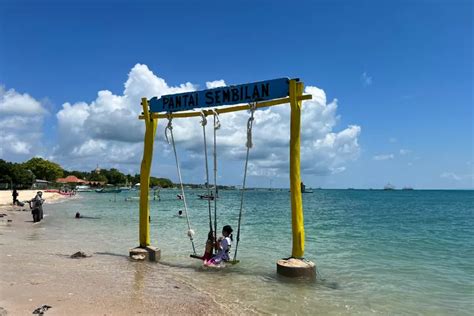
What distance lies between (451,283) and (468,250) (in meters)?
8.51

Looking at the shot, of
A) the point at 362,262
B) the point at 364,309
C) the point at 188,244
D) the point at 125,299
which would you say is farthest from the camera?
the point at 188,244

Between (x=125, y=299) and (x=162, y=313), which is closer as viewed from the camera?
(x=162, y=313)

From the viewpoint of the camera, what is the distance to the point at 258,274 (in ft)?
31.1

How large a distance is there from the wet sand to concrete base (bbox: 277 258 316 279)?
162 cm

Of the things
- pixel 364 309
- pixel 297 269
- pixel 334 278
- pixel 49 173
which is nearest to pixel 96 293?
pixel 297 269

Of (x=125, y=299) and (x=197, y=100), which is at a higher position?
(x=197, y=100)

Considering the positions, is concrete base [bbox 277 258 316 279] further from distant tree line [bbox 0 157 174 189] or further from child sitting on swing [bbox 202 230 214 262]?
distant tree line [bbox 0 157 174 189]

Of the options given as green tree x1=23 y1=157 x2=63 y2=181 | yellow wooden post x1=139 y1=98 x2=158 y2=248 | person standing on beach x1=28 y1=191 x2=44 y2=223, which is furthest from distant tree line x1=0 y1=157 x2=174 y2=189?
yellow wooden post x1=139 y1=98 x2=158 y2=248

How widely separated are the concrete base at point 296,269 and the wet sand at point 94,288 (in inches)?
63.9

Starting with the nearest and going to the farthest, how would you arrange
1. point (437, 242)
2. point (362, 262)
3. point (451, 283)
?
point (451, 283)
point (362, 262)
point (437, 242)

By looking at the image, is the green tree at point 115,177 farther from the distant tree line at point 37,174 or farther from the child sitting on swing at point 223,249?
the child sitting on swing at point 223,249

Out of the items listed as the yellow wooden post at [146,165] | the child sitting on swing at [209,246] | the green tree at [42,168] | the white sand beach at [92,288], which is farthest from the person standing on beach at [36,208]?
the green tree at [42,168]

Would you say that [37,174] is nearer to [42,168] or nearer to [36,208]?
[42,168]

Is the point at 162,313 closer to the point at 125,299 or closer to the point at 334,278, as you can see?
the point at 125,299
